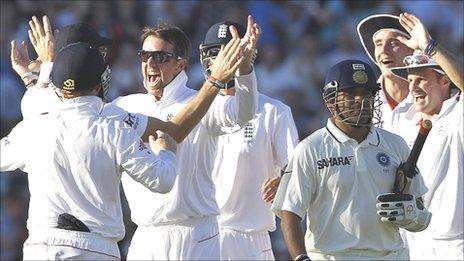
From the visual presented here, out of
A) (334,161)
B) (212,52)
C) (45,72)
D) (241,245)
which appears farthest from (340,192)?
(241,245)

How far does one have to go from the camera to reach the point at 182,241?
8.52m

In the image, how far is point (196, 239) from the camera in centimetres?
853

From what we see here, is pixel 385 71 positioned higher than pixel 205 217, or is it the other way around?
pixel 385 71

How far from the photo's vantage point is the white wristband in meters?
7.71

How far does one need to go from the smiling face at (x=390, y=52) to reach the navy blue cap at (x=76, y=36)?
236 centimetres

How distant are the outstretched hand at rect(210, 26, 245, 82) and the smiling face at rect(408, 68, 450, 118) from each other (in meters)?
1.71

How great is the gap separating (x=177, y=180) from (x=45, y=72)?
3.93 ft

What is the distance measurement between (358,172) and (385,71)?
2.84 m

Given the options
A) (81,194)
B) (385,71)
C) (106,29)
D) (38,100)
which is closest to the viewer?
(81,194)

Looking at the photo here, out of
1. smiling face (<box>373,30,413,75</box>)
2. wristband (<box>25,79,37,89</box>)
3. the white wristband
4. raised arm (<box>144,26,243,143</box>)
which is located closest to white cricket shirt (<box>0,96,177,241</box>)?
raised arm (<box>144,26,243,143</box>)

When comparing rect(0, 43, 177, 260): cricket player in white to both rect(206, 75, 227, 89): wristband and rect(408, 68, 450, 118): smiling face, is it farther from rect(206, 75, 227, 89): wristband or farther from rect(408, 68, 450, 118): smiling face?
rect(408, 68, 450, 118): smiling face

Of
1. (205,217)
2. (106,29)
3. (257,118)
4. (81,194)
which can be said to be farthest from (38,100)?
(106,29)

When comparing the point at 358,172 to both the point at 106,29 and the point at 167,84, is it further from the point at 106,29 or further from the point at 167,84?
the point at 106,29

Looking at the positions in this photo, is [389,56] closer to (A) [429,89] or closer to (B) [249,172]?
(A) [429,89]
